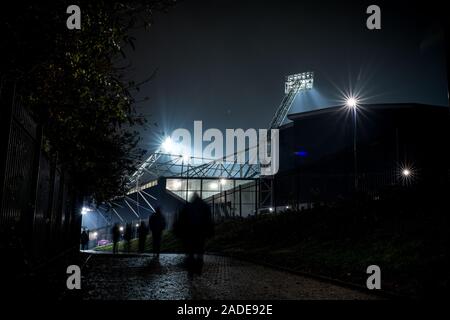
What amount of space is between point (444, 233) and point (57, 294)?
895 centimetres

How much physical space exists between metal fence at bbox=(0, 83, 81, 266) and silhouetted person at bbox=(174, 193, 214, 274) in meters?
2.83

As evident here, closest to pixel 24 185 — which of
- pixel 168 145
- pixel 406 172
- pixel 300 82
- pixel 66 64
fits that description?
pixel 66 64

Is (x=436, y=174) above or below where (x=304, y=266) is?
above

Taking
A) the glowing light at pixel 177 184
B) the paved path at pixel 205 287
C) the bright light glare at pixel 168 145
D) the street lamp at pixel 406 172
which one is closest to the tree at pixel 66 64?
the paved path at pixel 205 287

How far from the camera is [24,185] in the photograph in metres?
6.68

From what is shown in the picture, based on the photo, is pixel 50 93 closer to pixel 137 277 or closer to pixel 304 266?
pixel 137 277

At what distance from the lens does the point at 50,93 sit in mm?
8211

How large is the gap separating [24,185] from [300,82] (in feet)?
220

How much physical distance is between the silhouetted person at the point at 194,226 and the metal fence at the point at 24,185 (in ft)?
9.29

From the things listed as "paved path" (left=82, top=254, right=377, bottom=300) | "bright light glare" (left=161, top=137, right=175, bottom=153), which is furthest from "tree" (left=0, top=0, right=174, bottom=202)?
"bright light glare" (left=161, top=137, right=175, bottom=153)

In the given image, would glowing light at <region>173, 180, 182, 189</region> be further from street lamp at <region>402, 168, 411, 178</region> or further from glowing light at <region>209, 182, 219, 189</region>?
street lamp at <region>402, 168, 411, 178</region>

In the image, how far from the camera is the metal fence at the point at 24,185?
17.6 feet

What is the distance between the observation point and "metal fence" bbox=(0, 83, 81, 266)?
5.35m

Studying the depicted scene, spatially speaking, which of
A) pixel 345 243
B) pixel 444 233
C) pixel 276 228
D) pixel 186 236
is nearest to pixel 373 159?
pixel 276 228
